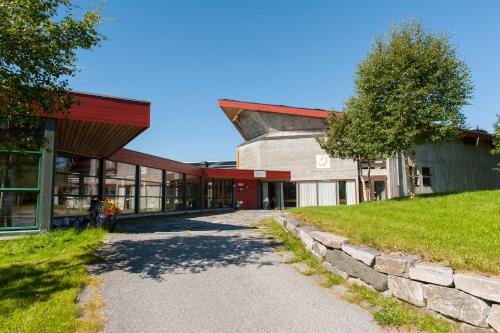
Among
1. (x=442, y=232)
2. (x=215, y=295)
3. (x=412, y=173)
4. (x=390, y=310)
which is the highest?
(x=412, y=173)

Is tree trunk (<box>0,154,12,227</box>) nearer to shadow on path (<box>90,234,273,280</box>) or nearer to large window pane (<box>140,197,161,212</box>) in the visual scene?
shadow on path (<box>90,234,273,280</box>)

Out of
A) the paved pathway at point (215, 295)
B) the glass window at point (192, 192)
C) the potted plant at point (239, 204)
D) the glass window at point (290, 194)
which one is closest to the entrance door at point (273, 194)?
the glass window at point (290, 194)

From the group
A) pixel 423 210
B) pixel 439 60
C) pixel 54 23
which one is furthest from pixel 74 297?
pixel 439 60

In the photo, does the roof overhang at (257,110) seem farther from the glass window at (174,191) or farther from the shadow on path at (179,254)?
the shadow on path at (179,254)

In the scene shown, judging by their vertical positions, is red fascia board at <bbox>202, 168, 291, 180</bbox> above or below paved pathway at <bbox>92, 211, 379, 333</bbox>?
above

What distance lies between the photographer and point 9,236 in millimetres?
9414

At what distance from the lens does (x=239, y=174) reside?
29078 mm

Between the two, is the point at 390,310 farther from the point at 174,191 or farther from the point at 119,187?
the point at 174,191

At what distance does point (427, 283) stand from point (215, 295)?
313 centimetres

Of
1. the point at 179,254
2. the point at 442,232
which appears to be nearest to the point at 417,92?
the point at 442,232

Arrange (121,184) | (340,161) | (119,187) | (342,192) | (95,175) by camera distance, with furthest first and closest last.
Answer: (340,161)
(342,192)
(121,184)
(119,187)
(95,175)

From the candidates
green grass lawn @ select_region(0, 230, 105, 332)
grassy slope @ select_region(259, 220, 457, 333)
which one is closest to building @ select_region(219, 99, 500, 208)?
green grass lawn @ select_region(0, 230, 105, 332)

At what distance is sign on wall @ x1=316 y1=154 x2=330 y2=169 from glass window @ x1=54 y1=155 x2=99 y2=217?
19201 mm

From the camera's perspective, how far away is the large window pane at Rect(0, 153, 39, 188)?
963 centimetres
